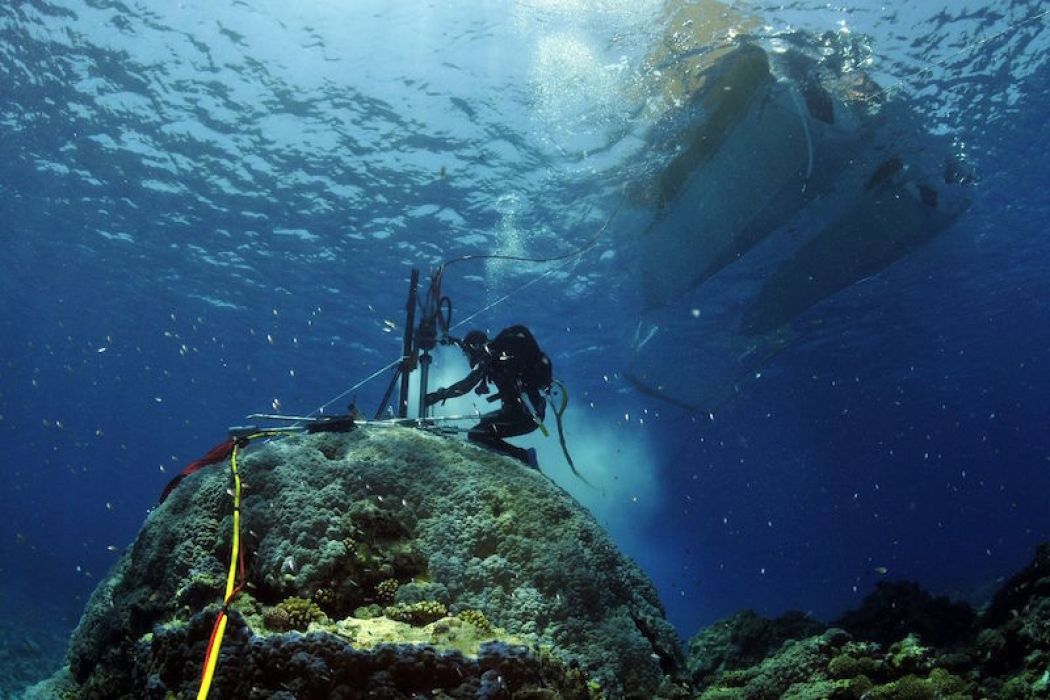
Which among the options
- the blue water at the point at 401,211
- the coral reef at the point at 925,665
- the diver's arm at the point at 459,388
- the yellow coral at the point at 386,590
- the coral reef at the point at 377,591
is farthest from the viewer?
the blue water at the point at 401,211

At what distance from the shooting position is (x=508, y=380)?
6.38 m

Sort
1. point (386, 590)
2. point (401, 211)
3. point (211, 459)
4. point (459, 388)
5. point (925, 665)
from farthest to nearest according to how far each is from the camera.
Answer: point (401, 211) → point (459, 388) → point (211, 459) → point (925, 665) → point (386, 590)

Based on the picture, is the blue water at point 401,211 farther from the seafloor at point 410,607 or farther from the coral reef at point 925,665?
the seafloor at point 410,607

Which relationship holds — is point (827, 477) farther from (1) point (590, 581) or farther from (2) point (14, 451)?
(2) point (14, 451)

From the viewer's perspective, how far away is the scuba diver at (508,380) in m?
6.34

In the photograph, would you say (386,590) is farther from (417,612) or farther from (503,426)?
(503,426)

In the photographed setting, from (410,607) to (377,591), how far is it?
37cm

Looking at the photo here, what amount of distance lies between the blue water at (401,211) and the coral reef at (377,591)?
10719 mm

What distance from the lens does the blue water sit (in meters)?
14.6

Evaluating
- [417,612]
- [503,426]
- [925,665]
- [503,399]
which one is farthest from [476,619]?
[925,665]

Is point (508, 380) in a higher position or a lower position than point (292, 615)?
higher

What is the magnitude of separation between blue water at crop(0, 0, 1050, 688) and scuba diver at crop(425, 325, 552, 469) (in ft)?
34.5

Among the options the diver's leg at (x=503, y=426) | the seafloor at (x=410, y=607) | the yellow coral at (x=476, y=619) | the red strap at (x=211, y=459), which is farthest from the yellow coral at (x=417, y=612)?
the diver's leg at (x=503, y=426)

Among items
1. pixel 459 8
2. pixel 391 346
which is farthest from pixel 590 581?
pixel 391 346
